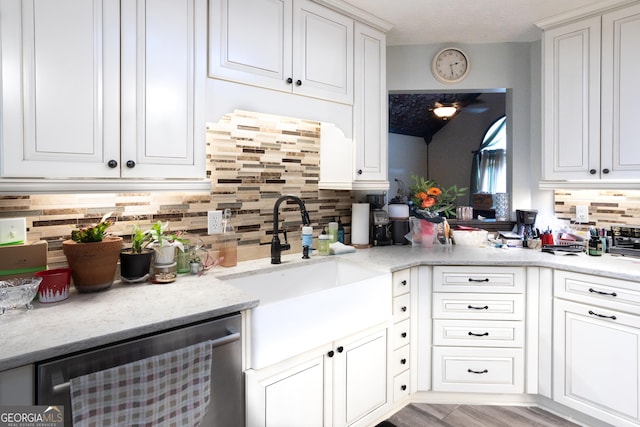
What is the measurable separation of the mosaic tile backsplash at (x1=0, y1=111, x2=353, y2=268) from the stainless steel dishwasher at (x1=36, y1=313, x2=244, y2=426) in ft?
2.26

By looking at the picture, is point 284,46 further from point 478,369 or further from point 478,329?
point 478,369

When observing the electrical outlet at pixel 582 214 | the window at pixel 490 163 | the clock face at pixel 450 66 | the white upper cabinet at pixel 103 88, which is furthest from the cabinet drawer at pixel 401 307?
the window at pixel 490 163

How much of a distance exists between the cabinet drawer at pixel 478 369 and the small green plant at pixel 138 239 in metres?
1.72

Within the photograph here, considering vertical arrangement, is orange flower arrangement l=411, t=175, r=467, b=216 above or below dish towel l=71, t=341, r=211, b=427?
above

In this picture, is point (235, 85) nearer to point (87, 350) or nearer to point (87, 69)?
point (87, 69)

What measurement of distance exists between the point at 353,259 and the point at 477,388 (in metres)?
1.08

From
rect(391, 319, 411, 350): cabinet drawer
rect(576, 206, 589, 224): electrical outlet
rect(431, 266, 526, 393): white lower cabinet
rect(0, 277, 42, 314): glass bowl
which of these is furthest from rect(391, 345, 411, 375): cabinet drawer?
rect(0, 277, 42, 314): glass bowl

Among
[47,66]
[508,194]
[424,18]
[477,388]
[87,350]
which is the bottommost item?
[477,388]

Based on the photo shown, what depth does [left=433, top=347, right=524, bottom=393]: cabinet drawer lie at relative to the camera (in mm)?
2229

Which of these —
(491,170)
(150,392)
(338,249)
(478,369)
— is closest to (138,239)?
(150,392)

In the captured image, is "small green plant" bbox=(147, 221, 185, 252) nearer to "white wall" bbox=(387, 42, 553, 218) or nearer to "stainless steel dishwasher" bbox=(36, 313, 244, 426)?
A: "stainless steel dishwasher" bbox=(36, 313, 244, 426)

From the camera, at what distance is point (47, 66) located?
4.25ft

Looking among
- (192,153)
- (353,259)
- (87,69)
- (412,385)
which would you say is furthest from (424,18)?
(412,385)

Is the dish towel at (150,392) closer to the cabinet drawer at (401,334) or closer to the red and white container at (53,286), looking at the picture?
the red and white container at (53,286)
